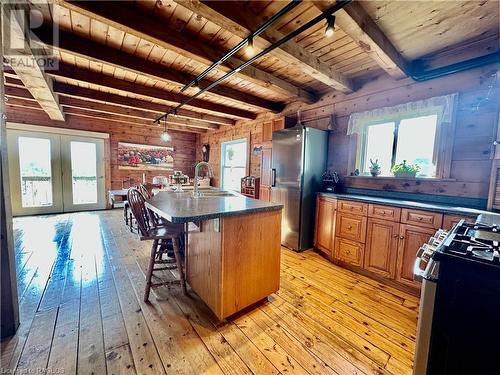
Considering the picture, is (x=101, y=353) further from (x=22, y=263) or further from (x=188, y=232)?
(x=22, y=263)

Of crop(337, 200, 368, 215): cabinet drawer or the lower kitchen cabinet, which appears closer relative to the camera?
the lower kitchen cabinet

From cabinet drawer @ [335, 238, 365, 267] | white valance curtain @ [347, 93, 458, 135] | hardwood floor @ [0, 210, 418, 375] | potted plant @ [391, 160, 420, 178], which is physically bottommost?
hardwood floor @ [0, 210, 418, 375]

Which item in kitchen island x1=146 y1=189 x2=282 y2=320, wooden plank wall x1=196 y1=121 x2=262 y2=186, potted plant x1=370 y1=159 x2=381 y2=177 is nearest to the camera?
kitchen island x1=146 y1=189 x2=282 y2=320

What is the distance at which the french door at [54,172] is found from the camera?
4934mm

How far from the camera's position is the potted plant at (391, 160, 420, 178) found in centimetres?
264

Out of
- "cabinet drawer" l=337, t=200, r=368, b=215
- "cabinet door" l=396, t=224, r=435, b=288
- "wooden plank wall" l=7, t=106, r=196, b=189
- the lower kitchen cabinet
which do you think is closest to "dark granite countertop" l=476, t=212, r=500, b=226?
the lower kitchen cabinet

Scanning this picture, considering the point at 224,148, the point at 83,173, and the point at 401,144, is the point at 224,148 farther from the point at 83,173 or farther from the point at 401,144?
the point at 401,144

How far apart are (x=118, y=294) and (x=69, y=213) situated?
480cm

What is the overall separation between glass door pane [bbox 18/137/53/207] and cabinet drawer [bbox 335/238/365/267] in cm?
677

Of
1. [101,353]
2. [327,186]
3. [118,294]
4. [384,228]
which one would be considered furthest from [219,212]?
[327,186]

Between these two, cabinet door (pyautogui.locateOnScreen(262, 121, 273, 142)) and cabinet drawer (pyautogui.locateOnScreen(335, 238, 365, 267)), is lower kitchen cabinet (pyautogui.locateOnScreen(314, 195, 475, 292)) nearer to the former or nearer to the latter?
cabinet drawer (pyautogui.locateOnScreen(335, 238, 365, 267))

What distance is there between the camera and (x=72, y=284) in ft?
7.43

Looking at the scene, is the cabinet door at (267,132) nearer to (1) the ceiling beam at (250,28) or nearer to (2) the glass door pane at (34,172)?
(1) the ceiling beam at (250,28)

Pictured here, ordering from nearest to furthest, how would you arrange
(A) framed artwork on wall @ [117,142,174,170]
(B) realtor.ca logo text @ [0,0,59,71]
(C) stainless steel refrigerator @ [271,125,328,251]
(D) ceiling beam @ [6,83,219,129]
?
1. (B) realtor.ca logo text @ [0,0,59,71]
2. (C) stainless steel refrigerator @ [271,125,328,251]
3. (D) ceiling beam @ [6,83,219,129]
4. (A) framed artwork on wall @ [117,142,174,170]
